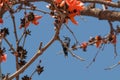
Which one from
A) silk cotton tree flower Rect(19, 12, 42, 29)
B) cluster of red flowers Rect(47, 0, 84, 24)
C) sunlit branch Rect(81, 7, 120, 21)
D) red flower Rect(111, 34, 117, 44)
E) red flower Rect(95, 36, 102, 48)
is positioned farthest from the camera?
red flower Rect(95, 36, 102, 48)

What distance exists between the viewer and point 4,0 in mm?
2539

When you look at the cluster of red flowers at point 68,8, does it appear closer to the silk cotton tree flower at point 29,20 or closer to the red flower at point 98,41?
the silk cotton tree flower at point 29,20

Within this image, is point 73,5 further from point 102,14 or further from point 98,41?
point 98,41

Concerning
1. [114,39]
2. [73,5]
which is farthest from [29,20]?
[114,39]

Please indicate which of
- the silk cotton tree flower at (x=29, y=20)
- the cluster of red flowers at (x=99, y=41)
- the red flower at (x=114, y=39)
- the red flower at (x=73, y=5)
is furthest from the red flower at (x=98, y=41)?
the red flower at (x=73, y=5)

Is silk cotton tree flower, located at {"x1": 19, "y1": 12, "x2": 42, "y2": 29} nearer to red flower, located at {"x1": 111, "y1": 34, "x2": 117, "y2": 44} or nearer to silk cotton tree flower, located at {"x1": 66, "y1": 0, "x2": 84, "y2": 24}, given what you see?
silk cotton tree flower, located at {"x1": 66, "y1": 0, "x2": 84, "y2": 24}

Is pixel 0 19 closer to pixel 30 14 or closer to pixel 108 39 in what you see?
pixel 30 14

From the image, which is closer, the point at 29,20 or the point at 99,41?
the point at 29,20

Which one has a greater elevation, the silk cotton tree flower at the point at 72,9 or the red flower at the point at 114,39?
the silk cotton tree flower at the point at 72,9

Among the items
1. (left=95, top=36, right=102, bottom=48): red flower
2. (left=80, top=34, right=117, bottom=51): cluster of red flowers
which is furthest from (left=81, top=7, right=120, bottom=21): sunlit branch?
(left=95, top=36, right=102, bottom=48): red flower

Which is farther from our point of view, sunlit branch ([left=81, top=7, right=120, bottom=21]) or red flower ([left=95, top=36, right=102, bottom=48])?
red flower ([left=95, top=36, right=102, bottom=48])

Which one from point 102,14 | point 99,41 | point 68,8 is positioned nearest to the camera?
point 68,8

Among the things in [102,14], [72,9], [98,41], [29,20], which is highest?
[72,9]

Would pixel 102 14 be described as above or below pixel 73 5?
below
